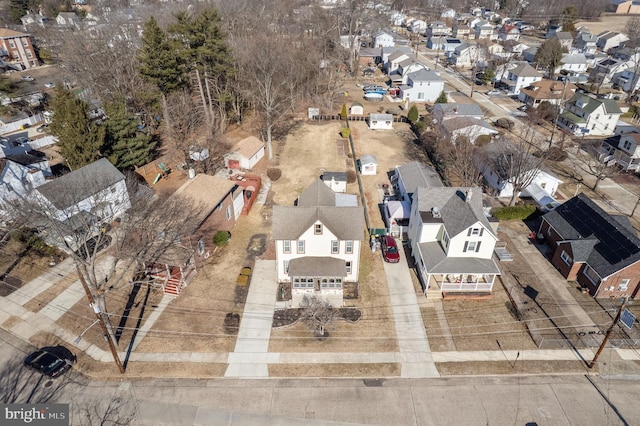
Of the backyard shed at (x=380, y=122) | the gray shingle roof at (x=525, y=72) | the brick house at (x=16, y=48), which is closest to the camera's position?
the backyard shed at (x=380, y=122)

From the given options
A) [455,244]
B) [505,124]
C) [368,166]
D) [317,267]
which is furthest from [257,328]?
[505,124]

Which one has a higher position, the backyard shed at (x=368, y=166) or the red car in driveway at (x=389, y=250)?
the backyard shed at (x=368, y=166)

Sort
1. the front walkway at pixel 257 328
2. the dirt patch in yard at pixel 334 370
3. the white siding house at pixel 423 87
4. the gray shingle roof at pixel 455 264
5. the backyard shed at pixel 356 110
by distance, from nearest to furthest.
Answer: the dirt patch in yard at pixel 334 370, the front walkway at pixel 257 328, the gray shingle roof at pixel 455 264, the backyard shed at pixel 356 110, the white siding house at pixel 423 87

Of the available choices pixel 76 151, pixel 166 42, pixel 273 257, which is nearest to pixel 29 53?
pixel 166 42

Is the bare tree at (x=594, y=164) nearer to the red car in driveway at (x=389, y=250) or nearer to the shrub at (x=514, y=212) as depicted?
the shrub at (x=514, y=212)

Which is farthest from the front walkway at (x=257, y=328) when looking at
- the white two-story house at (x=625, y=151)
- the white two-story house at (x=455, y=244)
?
the white two-story house at (x=625, y=151)

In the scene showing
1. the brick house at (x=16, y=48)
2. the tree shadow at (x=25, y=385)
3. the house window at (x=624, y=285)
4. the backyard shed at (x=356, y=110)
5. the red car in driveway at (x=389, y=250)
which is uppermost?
the brick house at (x=16, y=48)

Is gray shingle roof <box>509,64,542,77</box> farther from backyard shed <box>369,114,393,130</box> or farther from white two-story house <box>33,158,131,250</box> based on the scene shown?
white two-story house <box>33,158,131,250</box>

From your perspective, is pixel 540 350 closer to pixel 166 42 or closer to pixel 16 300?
pixel 16 300
